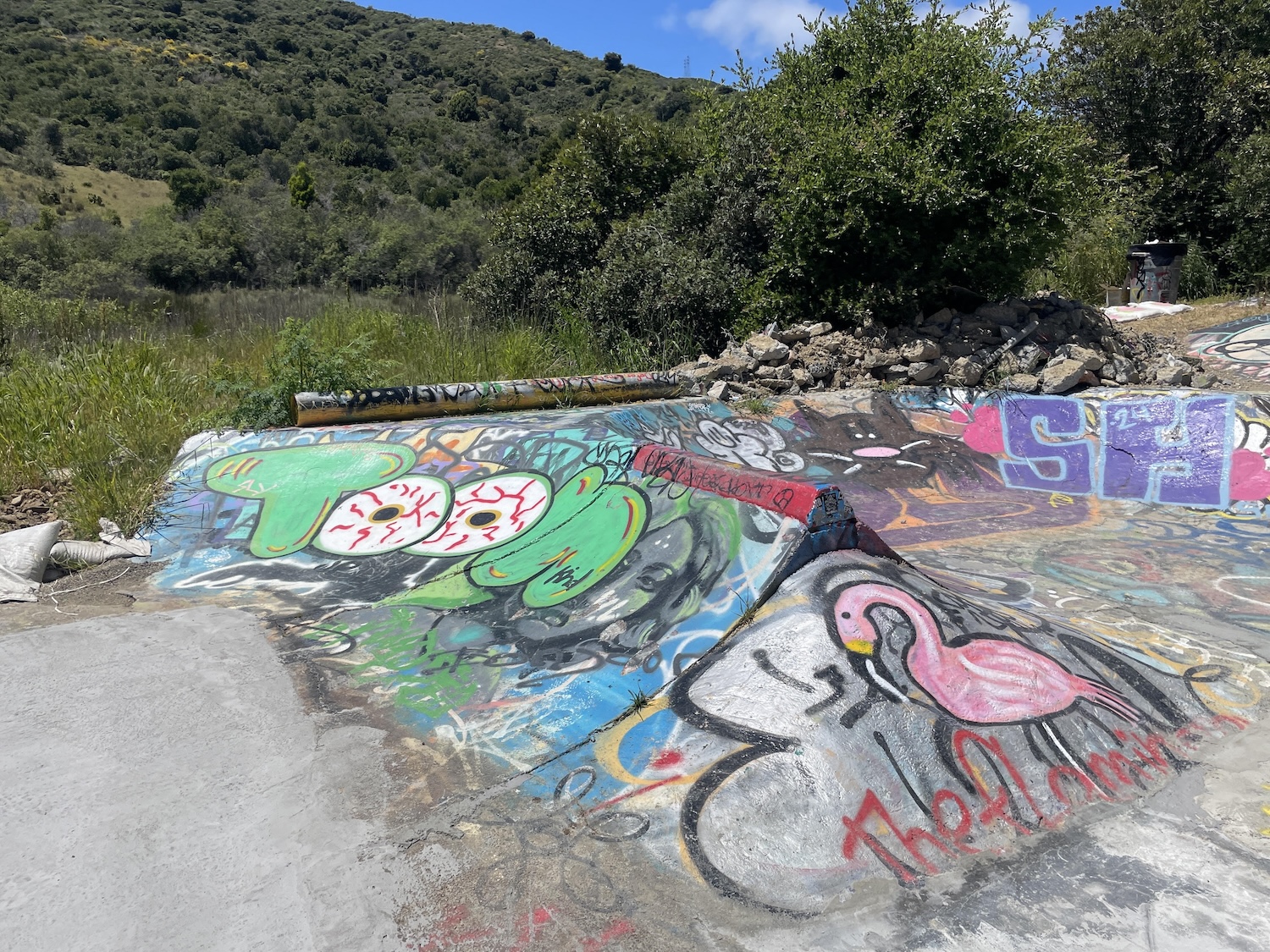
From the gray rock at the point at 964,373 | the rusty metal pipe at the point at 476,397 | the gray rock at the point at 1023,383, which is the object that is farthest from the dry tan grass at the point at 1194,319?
the rusty metal pipe at the point at 476,397

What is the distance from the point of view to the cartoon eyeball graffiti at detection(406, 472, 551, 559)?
18.5 feet

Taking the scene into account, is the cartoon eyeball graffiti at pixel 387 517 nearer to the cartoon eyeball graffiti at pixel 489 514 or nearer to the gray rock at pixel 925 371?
the cartoon eyeball graffiti at pixel 489 514

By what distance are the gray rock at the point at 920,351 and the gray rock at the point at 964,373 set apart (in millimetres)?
224

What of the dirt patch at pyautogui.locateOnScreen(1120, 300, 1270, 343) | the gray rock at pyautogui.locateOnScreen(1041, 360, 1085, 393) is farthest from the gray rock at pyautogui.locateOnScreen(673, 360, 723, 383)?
the dirt patch at pyautogui.locateOnScreen(1120, 300, 1270, 343)

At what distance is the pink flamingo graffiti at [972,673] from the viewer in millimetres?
3398

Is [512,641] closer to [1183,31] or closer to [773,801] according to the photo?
[773,801]

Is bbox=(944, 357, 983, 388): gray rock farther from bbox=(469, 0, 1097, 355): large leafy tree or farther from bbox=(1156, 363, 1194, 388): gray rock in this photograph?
bbox=(1156, 363, 1194, 388): gray rock

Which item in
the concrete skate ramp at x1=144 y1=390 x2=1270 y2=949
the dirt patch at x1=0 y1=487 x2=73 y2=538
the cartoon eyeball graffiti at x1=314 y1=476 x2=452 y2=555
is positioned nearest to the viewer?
the concrete skate ramp at x1=144 y1=390 x2=1270 y2=949

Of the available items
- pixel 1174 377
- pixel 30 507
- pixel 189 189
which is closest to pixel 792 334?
pixel 1174 377

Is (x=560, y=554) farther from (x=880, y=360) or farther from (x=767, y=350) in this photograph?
(x=880, y=360)

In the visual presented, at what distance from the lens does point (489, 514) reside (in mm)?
5938

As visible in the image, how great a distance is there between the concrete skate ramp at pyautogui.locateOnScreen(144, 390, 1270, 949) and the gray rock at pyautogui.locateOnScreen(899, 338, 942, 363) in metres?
2.18

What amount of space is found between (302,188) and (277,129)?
14.7 metres

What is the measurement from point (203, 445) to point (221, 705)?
3.97 m
